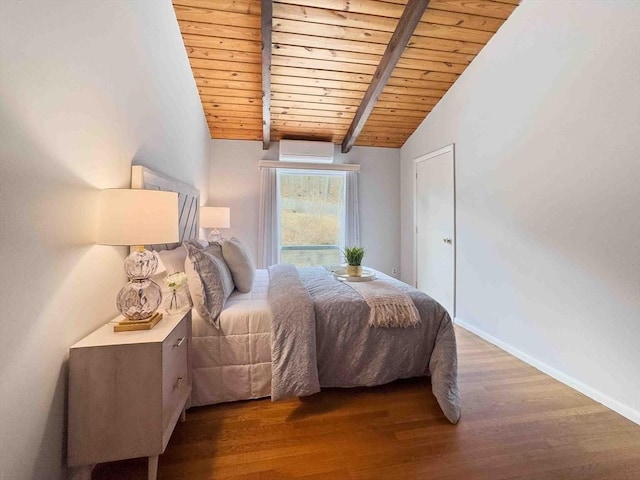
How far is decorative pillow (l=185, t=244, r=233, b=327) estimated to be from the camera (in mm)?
1755

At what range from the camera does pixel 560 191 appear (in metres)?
2.21

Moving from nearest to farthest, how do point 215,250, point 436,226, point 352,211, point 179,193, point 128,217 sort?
point 128,217
point 215,250
point 179,193
point 436,226
point 352,211

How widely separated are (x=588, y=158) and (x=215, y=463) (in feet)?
9.51

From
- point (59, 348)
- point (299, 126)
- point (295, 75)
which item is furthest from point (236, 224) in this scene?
point (59, 348)

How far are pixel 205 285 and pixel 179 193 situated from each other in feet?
3.66

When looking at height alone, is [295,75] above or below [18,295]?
above

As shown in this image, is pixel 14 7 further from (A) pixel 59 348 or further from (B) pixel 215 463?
(B) pixel 215 463

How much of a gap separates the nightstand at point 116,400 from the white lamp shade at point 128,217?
16.6 inches

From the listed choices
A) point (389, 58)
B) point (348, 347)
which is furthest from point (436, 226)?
point (348, 347)

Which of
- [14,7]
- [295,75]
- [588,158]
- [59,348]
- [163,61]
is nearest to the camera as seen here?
[14,7]

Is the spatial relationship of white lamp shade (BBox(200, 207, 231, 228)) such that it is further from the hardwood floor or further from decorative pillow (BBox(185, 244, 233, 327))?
the hardwood floor

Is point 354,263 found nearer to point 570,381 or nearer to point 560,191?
point 560,191

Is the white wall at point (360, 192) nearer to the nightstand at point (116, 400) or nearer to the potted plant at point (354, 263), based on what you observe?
the potted plant at point (354, 263)

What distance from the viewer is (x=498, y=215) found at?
9.19 feet
